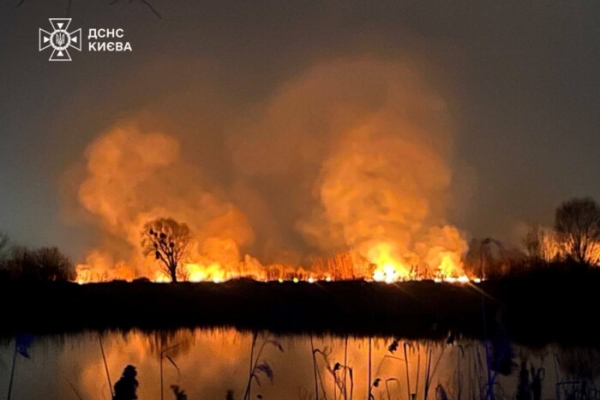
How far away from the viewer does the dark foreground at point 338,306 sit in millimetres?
27172

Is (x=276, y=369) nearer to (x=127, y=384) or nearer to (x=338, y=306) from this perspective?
(x=127, y=384)

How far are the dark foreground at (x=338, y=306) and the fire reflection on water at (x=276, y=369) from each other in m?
4.14

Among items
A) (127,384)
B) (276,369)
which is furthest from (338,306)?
(127,384)

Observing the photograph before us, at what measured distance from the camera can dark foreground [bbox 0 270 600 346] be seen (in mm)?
27172

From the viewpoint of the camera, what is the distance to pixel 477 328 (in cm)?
2678

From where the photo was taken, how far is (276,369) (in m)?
15.7

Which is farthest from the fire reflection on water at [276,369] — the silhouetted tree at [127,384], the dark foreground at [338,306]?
the dark foreground at [338,306]

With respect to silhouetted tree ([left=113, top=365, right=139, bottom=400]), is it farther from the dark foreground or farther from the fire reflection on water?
the dark foreground

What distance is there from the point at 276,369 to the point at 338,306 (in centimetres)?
2010

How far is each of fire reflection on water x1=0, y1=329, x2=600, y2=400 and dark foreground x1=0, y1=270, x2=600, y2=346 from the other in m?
4.14

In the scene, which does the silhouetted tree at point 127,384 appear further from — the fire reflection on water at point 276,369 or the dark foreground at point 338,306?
the dark foreground at point 338,306

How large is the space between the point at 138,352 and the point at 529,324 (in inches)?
589

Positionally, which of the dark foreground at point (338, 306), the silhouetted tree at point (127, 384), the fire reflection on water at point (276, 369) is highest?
the dark foreground at point (338, 306)

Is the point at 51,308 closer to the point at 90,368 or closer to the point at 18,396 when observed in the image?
the point at 90,368
